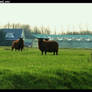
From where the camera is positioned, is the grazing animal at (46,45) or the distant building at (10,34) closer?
the distant building at (10,34)

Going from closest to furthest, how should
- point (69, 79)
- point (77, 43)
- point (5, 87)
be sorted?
point (5, 87), point (69, 79), point (77, 43)

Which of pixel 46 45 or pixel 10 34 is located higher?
pixel 10 34

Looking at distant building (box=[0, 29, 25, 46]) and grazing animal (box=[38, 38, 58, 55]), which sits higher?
distant building (box=[0, 29, 25, 46])

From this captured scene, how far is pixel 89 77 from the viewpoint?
374 inches

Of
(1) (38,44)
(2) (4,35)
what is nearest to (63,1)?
(2) (4,35)

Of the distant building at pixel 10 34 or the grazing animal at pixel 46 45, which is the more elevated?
the distant building at pixel 10 34

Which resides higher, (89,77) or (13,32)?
(13,32)

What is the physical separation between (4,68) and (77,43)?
4908mm

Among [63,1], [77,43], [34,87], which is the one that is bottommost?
[34,87]

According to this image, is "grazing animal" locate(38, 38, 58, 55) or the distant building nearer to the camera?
the distant building

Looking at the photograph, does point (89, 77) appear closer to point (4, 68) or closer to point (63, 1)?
point (4, 68)

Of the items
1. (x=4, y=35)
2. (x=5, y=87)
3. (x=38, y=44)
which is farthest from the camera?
(x=38, y=44)

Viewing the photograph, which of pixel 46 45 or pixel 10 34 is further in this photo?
pixel 46 45

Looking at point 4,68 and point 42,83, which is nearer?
point 42,83
